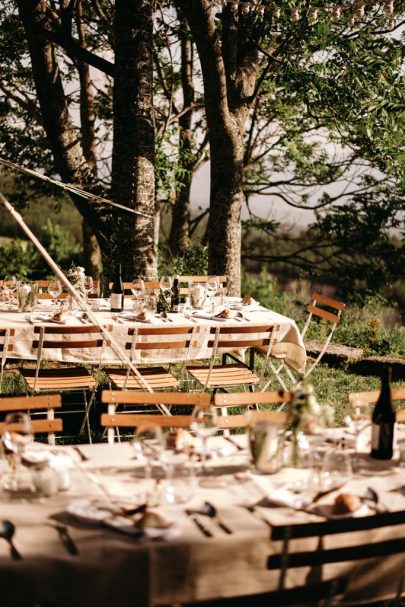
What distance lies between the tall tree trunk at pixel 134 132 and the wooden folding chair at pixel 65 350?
352 centimetres

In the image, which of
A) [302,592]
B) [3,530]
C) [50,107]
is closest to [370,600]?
[302,592]

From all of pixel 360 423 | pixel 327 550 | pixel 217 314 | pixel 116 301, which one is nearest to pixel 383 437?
pixel 360 423

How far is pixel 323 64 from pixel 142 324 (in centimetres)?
475

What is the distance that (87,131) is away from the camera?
14.4 meters

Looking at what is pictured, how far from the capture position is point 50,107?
10305 mm

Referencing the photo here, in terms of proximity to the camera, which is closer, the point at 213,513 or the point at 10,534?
the point at 10,534

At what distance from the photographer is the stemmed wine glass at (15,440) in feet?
10.4

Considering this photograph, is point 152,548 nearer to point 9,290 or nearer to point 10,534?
point 10,534

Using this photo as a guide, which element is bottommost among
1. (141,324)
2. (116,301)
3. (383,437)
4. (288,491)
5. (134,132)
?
(288,491)

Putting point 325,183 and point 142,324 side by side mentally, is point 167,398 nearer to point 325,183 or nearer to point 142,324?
point 142,324

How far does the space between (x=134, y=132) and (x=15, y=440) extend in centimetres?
717

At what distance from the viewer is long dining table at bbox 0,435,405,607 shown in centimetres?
259

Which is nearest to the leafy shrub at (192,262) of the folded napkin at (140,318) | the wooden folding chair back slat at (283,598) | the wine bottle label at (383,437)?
the folded napkin at (140,318)

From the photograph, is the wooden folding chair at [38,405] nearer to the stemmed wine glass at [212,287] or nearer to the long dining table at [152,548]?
the long dining table at [152,548]
